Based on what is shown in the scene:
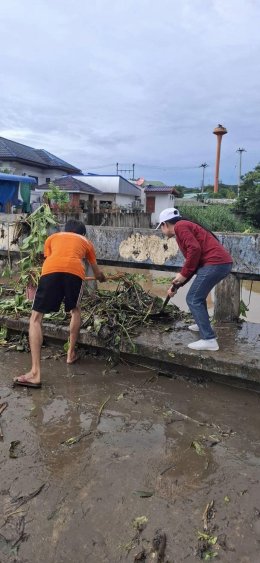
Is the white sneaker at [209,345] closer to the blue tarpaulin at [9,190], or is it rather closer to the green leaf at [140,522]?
the green leaf at [140,522]

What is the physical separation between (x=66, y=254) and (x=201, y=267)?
117 centimetres

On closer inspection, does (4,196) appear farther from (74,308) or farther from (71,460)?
(71,460)

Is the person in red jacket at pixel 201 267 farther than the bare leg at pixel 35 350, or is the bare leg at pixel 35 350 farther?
the person in red jacket at pixel 201 267

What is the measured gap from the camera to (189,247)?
3555mm

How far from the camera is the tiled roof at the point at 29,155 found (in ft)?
85.1

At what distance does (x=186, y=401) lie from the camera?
3273 millimetres

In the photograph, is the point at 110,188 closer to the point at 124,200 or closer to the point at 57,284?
the point at 124,200

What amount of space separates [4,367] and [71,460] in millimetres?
1660

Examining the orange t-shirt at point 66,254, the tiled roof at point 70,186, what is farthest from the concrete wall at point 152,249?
the tiled roof at point 70,186

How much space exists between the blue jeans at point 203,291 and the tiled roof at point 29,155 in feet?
79.3

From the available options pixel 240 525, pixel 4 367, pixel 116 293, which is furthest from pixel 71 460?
pixel 116 293

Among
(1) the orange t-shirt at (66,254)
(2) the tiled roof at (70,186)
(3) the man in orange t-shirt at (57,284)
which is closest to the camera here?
(3) the man in orange t-shirt at (57,284)

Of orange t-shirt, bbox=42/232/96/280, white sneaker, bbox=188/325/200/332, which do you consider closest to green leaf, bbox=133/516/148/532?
orange t-shirt, bbox=42/232/96/280

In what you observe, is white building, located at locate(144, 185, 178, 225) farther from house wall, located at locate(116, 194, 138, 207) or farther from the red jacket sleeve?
the red jacket sleeve
